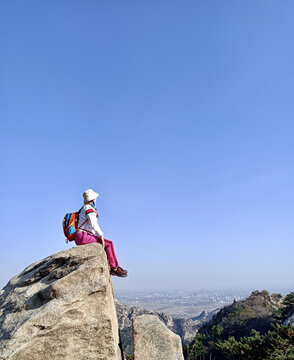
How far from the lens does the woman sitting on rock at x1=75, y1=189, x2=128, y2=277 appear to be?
27.2 feet

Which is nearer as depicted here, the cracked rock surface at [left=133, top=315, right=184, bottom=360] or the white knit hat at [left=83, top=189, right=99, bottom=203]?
the cracked rock surface at [left=133, top=315, right=184, bottom=360]

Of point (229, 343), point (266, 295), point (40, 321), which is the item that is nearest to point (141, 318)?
point (40, 321)

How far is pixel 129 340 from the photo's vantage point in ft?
163

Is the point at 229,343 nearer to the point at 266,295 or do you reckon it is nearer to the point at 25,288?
the point at 25,288

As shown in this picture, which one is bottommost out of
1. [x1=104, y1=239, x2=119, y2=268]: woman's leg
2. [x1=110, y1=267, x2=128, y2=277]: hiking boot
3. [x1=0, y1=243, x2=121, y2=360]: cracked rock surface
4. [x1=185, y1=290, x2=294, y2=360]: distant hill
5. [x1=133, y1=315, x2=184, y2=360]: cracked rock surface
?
[x1=185, y1=290, x2=294, y2=360]: distant hill

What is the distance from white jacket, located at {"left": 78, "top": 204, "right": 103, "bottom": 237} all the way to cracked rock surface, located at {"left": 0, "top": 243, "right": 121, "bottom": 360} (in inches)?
33.0

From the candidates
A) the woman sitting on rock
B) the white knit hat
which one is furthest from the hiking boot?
the white knit hat

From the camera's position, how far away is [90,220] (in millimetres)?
8234

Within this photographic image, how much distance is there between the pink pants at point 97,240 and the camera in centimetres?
832

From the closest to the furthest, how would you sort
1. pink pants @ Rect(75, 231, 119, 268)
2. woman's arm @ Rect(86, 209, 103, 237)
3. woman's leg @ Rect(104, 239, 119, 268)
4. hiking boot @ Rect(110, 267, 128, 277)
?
woman's arm @ Rect(86, 209, 103, 237) < pink pants @ Rect(75, 231, 119, 268) < hiking boot @ Rect(110, 267, 128, 277) < woman's leg @ Rect(104, 239, 119, 268)

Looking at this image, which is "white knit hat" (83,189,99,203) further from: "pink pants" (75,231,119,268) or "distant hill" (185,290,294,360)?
"distant hill" (185,290,294,360)

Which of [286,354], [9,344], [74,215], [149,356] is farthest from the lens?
[286,354]

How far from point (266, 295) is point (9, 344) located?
46847 millimetres

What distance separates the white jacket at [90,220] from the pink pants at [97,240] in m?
0.15
